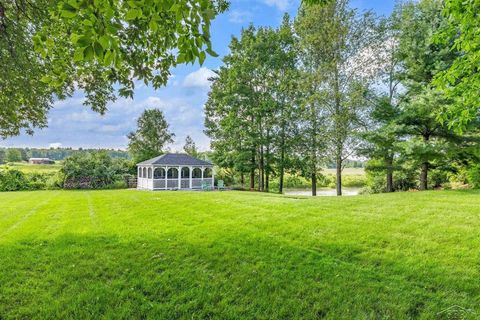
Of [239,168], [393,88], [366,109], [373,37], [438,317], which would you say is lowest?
[438,317]

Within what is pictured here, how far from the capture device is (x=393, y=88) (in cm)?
1666

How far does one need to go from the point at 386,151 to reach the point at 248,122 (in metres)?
11.1

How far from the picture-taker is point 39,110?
666 cm

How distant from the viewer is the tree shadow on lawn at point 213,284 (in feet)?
10.2

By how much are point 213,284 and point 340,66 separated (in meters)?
17.2

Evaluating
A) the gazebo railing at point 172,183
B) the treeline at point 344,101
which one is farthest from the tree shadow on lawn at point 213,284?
the gazebo railing at point 172,183

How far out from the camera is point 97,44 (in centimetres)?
156

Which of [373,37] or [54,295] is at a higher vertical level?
[373,37]

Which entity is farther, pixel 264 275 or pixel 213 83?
pixel 213 83

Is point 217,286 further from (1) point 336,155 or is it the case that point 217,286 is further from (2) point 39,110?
(1) point 336,155

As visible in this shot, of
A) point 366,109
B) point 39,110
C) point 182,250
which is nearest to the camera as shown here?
point 182,250

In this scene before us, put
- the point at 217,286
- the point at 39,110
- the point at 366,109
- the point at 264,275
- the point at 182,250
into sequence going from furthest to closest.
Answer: the point at 366,109
the point at 39,110
the point at 182,250
the point at 264,275
the point at 217,286

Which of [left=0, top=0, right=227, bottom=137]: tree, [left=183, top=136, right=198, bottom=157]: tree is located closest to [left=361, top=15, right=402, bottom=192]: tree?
[left=0, top=0, right=227, bottom=137]: tree

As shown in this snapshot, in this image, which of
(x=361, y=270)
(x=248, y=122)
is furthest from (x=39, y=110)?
(x=248, y=122)
